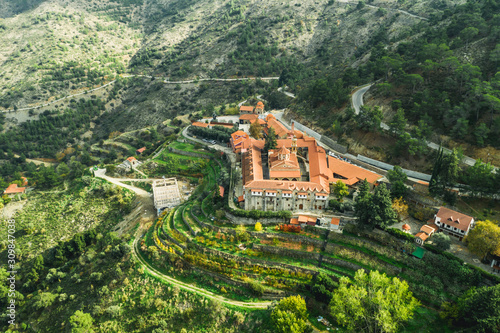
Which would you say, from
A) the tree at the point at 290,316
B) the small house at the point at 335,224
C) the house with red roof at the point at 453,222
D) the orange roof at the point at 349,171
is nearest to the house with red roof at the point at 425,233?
the house with red roof at the point at 453,222

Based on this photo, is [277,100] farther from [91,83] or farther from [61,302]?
[91,83]

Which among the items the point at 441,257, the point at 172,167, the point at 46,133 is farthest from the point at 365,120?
the point at 46,133

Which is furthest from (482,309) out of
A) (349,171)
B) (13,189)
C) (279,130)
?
(13,189)

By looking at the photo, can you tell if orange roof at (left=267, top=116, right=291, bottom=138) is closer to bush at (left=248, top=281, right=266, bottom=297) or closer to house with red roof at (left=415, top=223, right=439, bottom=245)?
house with red roof at (left=415, top=223, right=439, bottom=245)

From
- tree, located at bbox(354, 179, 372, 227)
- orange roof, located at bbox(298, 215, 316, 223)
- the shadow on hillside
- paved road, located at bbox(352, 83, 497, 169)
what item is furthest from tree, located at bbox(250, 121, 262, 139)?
the shadow on hillside

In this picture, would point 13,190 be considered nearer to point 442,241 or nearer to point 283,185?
point 283,185

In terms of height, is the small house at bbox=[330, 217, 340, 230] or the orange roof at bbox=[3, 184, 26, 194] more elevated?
the small house at bbox=[330, 217, 340, 230]
